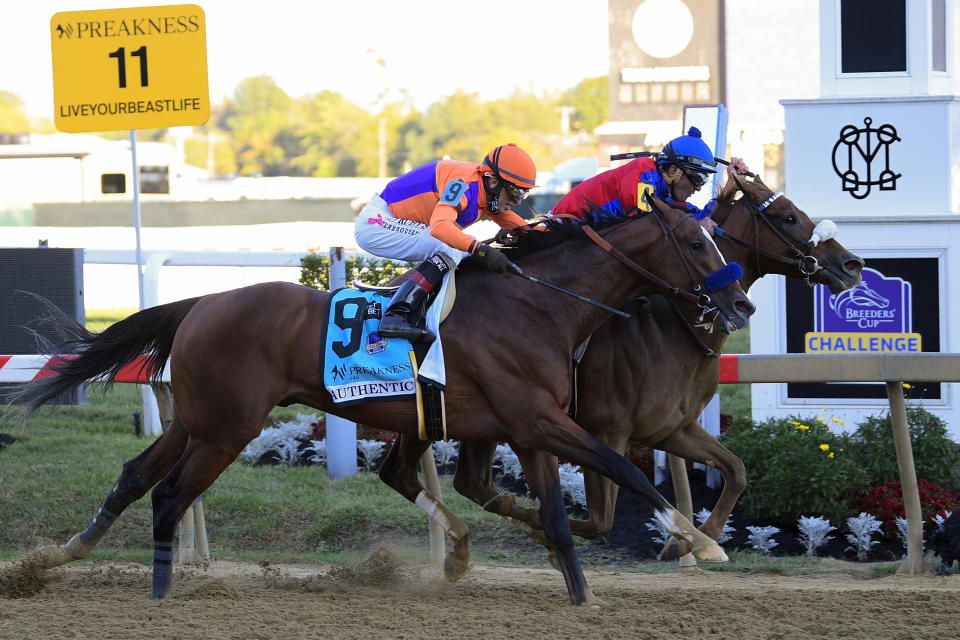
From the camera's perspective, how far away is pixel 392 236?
17.2 ft

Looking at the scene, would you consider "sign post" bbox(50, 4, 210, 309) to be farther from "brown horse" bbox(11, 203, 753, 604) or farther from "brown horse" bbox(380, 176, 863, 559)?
"brown horse" bbox(380, 176, 863, 559)

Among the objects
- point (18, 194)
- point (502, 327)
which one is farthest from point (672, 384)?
point (18, 194)

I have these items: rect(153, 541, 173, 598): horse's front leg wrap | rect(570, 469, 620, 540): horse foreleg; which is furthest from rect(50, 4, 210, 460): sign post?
rect(570, 469, 620, 540): horse foreleg

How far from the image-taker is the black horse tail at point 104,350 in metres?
5.35

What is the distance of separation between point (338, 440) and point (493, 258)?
10.3 ft

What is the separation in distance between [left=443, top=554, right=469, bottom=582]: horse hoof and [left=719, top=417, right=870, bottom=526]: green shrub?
6.58 feet

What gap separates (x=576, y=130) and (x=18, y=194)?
60.6 metres

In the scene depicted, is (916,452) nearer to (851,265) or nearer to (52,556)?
(851,265)

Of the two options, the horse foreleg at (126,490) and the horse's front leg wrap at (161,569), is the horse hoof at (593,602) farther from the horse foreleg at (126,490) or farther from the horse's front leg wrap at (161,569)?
the horse foreleg at (126,490)

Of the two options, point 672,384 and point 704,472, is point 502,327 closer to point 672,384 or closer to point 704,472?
point 672,384

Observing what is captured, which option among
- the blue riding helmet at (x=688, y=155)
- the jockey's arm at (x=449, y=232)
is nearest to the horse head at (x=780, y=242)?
the blue riding helmet at (x=688, y=155)

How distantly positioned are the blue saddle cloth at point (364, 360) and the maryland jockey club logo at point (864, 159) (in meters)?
4.69

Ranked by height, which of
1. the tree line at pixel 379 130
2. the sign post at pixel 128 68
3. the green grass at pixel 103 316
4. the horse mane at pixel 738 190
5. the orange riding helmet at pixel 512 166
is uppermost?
the tree line at pixel 379 130

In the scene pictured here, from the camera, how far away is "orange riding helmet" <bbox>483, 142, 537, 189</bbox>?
498 cm
